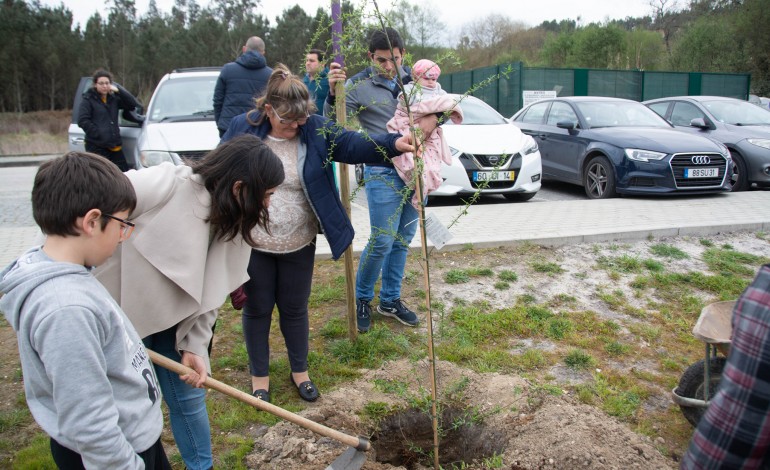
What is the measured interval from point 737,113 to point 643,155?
3499 mm

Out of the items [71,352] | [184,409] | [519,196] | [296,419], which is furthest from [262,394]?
[519,196]

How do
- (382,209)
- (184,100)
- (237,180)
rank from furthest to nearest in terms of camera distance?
(184,100), (382,209), (237,180)

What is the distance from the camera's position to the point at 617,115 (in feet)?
31.6

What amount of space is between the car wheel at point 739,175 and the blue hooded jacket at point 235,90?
7.91 metres

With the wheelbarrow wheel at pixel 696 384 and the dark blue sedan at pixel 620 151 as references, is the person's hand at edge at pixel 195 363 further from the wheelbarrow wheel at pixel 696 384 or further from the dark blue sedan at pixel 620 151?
the dark blue sedan at pixel 620 151

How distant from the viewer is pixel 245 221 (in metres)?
2.33

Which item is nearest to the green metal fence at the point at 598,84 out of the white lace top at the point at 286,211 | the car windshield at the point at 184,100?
the car windshield at the point at 184,100

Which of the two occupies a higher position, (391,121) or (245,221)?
(391,121)

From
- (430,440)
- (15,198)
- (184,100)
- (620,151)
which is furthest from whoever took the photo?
(15,198)

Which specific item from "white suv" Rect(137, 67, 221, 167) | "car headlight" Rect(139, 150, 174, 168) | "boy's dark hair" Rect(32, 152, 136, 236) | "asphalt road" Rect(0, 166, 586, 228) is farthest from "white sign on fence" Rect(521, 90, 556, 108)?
"boy's dark hair" Rect(32, 152, 136, 236)

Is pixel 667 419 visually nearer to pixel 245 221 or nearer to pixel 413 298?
pixel 413 298

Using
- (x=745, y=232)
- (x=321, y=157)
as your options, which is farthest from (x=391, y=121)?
(x=745, y=232)

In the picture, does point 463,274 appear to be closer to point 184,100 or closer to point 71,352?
point 71,352

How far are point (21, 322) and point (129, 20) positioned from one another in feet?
148
